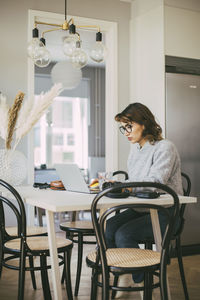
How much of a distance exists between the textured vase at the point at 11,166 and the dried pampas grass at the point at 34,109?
0.58 ft

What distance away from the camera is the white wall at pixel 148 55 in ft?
12.6

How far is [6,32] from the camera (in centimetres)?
381

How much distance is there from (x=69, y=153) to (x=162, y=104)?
4.88 m

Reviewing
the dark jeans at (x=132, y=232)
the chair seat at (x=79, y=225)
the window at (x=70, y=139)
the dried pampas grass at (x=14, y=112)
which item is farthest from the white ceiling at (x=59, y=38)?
the dark jeans at (x=132, y=232)

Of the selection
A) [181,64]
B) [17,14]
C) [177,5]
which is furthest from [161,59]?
[17,14]

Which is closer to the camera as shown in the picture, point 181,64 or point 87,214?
point 181,64

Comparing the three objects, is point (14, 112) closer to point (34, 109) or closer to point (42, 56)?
point (34, 109)

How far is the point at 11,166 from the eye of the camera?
251 centimetres

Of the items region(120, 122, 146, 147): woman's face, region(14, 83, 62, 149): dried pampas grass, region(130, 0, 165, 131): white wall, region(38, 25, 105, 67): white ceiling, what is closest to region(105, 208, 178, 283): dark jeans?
region(120, 122, 146, 147): woman's face

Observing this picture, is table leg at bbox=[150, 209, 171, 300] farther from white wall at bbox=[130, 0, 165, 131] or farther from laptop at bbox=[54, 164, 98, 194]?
white wall at bbox=[130, 0, 165, 131]

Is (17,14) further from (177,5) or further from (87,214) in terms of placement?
(87,214)

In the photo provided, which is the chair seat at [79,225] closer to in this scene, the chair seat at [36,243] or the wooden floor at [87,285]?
the chair seat at [36,243]

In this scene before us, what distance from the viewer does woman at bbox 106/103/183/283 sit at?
7.11ft

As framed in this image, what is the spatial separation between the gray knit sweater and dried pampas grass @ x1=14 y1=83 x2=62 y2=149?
25.5 inches
